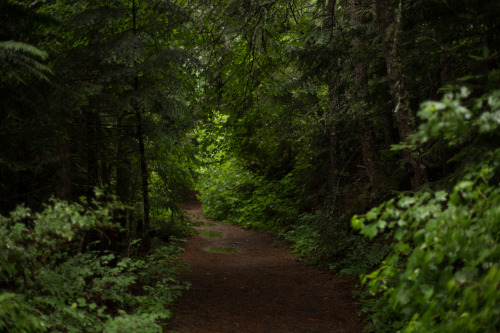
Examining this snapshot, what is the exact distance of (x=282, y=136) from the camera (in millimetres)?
9203

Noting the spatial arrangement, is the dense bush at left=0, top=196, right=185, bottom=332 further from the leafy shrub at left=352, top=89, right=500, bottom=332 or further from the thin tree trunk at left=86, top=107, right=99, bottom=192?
the thin tree trunk at left=86, top=107, right=99, bottom=192

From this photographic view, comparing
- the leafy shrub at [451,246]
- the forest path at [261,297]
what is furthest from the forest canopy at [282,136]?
the forest path at [261,297]

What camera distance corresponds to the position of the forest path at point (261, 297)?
560 cm

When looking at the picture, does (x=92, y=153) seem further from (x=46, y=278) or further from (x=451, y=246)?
(x=451, y=246)

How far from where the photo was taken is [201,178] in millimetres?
22656

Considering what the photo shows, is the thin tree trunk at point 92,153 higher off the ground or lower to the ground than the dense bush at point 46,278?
higher

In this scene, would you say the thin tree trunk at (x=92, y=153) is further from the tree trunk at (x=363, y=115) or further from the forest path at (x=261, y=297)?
the tree trunk at (x=363, y=115)

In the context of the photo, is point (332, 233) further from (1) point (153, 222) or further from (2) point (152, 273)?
(1) point (153, 222)

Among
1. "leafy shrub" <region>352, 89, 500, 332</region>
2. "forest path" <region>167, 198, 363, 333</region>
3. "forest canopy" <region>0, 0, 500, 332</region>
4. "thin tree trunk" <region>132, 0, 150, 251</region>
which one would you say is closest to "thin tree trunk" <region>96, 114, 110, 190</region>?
"forest canopy" <region>0, 0, 500, 332</region>

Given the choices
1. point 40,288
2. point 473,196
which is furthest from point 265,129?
point 473,196

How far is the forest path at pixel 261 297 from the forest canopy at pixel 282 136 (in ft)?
1.42

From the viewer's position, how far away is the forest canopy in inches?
103

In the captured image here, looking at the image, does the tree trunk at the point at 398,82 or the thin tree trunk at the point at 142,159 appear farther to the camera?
the thin tree trunk at the point at 142,159

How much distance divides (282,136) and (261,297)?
3.95 meters
